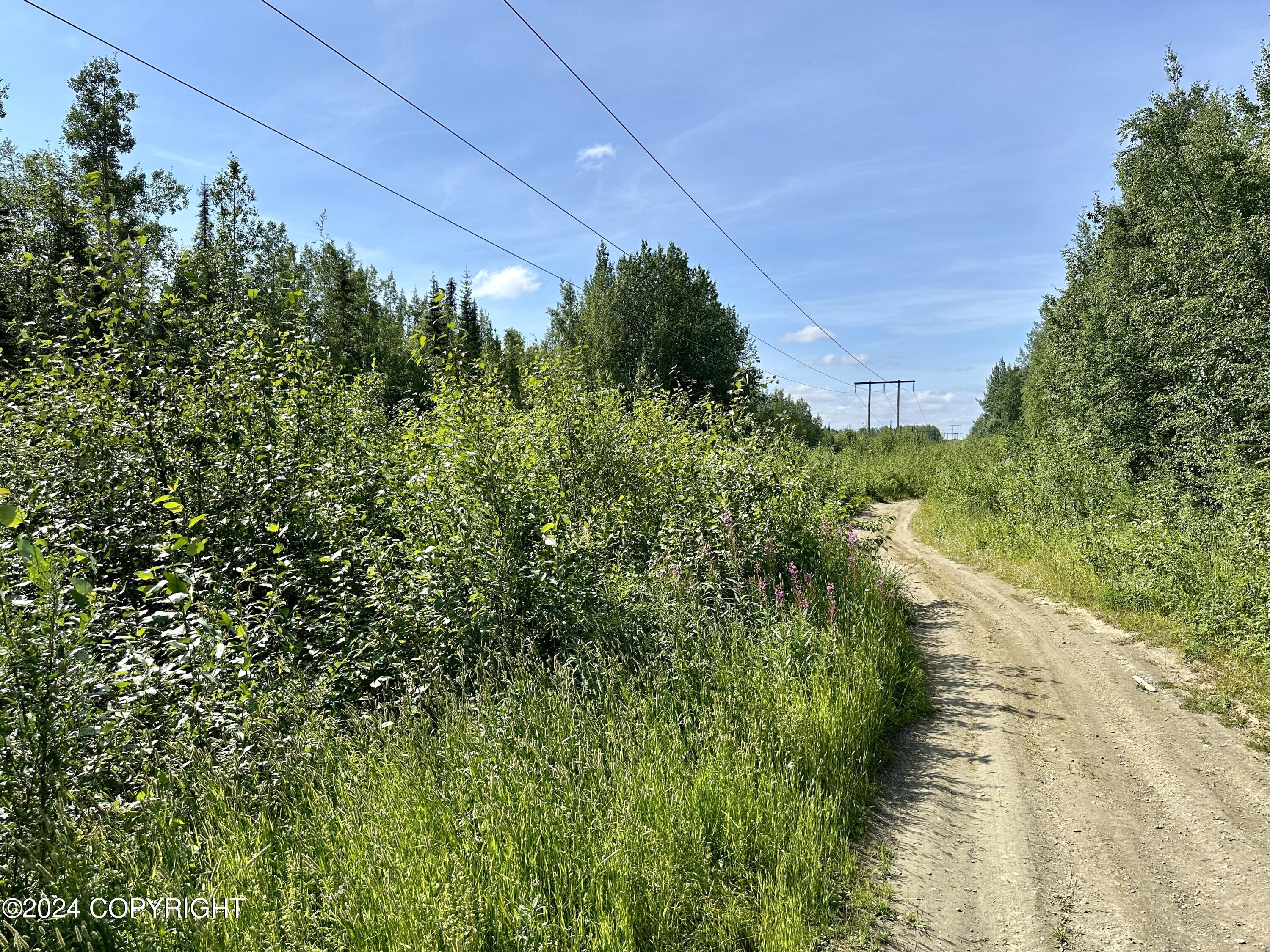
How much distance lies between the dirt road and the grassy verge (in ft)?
0.90

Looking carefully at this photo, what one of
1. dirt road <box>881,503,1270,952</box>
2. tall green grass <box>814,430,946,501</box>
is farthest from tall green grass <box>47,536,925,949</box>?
tall green grass <box>814,430,946,501</box>

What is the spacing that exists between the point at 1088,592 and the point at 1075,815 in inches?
271

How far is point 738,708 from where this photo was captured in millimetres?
4781

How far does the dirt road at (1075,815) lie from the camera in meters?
3.34

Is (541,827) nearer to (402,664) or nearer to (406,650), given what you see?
(402,664)

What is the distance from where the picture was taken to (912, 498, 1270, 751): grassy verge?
236 inches

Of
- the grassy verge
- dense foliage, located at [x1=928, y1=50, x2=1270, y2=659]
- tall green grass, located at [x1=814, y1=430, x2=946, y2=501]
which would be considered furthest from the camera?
tall green grass, located at [x1=814, y1=430, x2=946, y2=501]


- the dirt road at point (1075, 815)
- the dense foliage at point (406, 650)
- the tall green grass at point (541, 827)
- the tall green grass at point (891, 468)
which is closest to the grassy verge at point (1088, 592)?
the dirt road at point (1075, 815)

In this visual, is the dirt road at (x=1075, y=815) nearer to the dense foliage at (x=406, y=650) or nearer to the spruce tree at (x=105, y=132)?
the dense foliage at (x=406, y=650)

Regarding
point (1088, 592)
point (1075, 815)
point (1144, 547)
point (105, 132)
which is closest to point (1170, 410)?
point (1144, 547)

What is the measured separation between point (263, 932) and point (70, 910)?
0.78m

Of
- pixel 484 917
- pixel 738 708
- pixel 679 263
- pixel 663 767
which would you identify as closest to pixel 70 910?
pixel 484 917

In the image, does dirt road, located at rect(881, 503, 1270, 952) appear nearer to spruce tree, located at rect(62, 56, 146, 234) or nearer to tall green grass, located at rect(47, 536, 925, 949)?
tall green grass, located at rect(47, 536, 925, 949)

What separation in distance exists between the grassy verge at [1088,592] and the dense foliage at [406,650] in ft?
9.98
